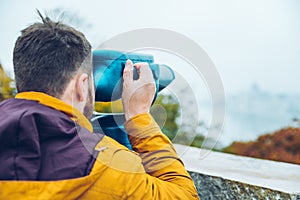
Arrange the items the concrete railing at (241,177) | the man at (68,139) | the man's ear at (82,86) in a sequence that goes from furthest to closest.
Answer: the concrete railing at (241,177) → the man's ear at (82,86) → the man at (68,139)

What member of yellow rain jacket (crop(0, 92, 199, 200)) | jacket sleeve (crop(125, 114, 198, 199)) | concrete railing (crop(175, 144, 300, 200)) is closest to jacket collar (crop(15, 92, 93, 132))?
yellow rain jacket (crop(0, 92, 199, 200))

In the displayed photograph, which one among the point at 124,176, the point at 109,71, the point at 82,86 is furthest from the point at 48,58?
the point at 124,176

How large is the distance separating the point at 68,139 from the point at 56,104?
9 centimetres

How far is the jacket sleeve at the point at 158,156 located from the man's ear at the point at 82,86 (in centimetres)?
14

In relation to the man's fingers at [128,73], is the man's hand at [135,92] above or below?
below

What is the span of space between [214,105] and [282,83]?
4650 mm

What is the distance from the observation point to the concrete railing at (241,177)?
1559 millimetres

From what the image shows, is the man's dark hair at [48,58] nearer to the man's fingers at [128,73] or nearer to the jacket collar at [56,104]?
the jacket collar at [56,104]

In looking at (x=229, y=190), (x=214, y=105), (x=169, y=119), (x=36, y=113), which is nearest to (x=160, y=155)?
(x=214, y=105)

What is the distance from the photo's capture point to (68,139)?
911 millimetres

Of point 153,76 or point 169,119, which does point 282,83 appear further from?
point 153,76

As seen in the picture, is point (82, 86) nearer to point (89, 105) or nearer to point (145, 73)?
point (89, 105)

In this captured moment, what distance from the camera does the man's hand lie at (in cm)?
108

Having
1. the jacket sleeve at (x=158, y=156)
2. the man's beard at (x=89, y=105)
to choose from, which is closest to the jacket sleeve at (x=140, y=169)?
the jacket sleeve at (x=158, y=156)
